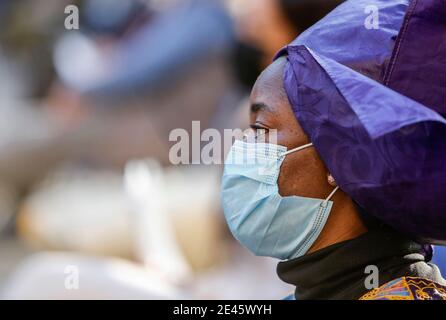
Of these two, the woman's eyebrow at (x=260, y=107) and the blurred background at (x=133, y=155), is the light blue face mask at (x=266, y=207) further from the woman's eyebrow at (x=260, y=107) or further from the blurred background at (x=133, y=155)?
the blurred background at (x=133, y=155)

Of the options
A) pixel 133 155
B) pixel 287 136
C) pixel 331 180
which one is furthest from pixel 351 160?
pixel 133 155

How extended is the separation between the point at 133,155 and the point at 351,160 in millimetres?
3931

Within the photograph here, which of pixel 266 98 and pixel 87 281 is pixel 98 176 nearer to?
pixel 87 281

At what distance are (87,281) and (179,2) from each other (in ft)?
9.62

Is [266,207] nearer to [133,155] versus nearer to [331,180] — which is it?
[331,180]

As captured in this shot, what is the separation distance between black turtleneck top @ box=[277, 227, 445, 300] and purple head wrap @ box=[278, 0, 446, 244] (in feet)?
0.42

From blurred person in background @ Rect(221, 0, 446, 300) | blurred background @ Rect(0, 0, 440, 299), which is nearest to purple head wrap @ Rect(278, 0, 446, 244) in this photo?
blurred person in background @ Rect(221, 0, 446, 300)

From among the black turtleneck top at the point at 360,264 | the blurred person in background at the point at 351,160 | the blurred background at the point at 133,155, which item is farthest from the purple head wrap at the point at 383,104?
the blurred background at the point at 133,155

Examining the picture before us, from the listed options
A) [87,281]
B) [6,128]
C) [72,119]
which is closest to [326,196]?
[87,281]

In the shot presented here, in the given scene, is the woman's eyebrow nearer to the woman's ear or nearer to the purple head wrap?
the purple head wrap

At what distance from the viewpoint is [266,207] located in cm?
298

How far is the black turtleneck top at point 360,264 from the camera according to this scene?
2.83m

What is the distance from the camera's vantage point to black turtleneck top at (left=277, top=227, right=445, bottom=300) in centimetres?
283
